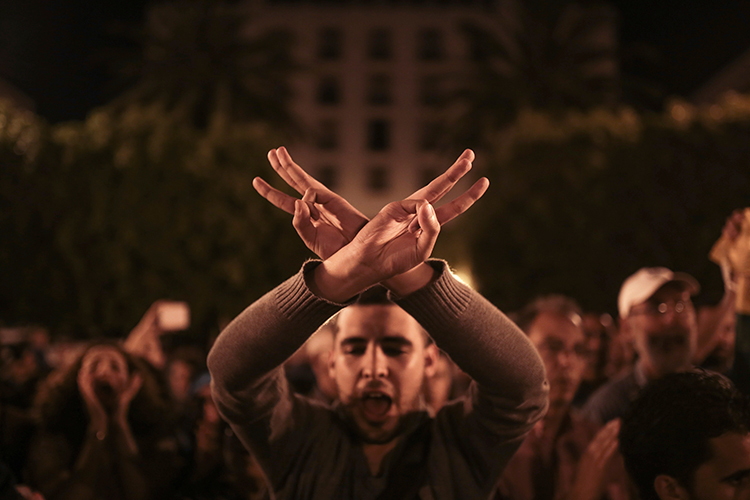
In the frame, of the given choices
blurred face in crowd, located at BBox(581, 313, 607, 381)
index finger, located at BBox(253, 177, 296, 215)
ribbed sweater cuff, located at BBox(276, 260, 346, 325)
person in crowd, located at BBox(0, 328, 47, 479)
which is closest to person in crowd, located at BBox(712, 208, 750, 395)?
ribbed sweater cuff, located at BBox(276, 260, 346, 325)

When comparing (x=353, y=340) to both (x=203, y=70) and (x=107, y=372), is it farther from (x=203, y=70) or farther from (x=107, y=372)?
(x=203, y=70)

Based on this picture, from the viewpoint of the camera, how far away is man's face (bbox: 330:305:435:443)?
2.43 meters

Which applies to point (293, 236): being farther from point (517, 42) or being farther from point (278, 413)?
point (278, 413)

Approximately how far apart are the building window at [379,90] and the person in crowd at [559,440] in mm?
49501

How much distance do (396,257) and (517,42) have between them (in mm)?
25870

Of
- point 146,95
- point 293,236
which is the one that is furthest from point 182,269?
point 146,95

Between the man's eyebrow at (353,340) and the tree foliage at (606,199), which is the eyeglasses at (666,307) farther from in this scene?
the tree foliage at (606,199)

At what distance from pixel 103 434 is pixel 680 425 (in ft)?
8.66

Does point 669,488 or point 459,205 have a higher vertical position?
point 459,205

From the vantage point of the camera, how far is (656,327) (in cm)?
364

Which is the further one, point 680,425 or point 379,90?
point 379,90

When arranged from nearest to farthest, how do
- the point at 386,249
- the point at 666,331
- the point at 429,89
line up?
the point at 386,249 → the point at 666,331 → the point at 429,89

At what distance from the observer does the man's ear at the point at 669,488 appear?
210cm

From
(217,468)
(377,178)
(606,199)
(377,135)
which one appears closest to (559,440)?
(217,468)
